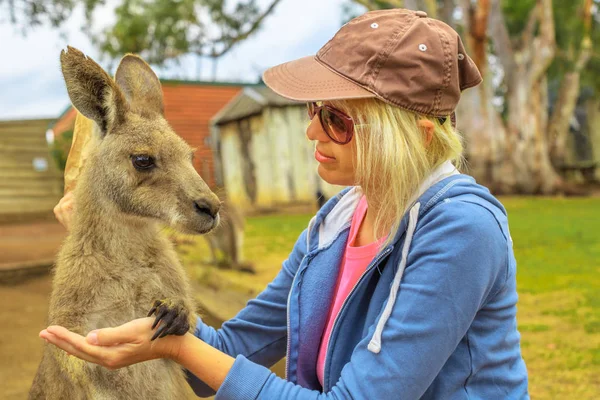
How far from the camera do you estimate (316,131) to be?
5.03 feet

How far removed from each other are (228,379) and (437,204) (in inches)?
23.1

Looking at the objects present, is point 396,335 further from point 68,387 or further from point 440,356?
point 68,387

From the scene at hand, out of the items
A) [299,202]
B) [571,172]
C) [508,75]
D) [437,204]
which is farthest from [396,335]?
[571,172]

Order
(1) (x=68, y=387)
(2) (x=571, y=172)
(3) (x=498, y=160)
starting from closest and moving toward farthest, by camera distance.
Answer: (1) (x=68, y=387), (3) (x=498, y=160), (2) (x=571, y=172)

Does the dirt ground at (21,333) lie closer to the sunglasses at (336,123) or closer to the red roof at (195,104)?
the sunglasses at (336,123)

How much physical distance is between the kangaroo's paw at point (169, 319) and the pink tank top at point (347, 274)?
36 centimetres

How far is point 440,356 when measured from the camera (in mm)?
1328

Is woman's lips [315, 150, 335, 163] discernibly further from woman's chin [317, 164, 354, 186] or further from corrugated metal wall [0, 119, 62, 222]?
corrugated metal wall [0, 119, 62, 222]

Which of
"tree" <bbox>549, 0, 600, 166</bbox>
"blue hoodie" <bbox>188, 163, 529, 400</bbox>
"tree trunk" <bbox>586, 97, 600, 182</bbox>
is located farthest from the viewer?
"tree trunk" <bbox>586, 97, 600, 182</bbox>

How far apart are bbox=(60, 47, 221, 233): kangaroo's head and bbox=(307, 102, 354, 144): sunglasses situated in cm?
43

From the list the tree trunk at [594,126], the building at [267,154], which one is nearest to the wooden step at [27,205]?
the building at [267,154]

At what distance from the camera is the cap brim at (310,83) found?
1.42 metres

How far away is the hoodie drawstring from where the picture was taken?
135 centimetres

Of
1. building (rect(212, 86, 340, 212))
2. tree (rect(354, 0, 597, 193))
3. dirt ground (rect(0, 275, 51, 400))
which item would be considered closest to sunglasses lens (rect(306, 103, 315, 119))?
dirt ground (rect(0, 275, 51, 400))
